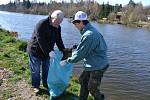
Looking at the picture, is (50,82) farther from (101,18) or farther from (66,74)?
(101,18)

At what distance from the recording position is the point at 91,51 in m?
6.98

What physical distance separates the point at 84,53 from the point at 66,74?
1.49 m

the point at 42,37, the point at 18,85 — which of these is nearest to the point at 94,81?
the point at 42,37

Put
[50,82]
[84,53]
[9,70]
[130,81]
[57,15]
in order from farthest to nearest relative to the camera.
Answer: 1. [130,81]
2. [9,70]
3. [50,82]
4. [57,15]
5. [84,53]

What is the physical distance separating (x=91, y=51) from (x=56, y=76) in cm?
147

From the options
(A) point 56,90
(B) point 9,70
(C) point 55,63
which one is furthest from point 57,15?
(B) point 9,70

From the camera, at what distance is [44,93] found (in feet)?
27.7

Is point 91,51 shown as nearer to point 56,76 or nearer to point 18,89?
point 56,76

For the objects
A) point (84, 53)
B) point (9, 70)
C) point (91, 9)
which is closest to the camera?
point (84, 53)

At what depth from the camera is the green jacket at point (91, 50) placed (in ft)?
22.5

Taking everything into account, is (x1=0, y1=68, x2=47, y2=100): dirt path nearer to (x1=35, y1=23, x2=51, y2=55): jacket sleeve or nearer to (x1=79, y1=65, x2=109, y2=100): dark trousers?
(x1=35, y1=23, x2=51, y2=55): jacket sleeve

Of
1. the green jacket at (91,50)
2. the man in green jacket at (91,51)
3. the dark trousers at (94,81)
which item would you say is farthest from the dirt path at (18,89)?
the green jacket at (91,50)

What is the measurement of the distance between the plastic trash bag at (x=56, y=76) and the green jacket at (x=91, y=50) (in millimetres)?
884

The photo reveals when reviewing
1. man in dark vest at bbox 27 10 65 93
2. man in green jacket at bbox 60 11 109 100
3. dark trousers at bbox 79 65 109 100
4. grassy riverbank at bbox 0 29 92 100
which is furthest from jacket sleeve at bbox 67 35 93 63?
grassy riverbank at bbox 0 29 92 100
